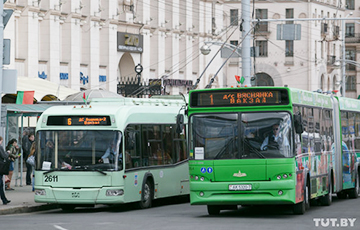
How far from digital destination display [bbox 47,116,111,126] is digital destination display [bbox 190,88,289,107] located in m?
3.13

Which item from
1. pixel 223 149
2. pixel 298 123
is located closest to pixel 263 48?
pixel 298 123

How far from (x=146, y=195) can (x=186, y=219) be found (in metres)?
4.30

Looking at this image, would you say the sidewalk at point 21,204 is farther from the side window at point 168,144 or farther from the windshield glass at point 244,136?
the windshield glass at point 244,136

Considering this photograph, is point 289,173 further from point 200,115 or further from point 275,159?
point 200,115

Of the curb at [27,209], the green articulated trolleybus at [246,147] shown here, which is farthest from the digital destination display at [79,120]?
the green articulated trolleybus at [246,147]

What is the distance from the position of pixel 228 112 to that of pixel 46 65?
1090 inches

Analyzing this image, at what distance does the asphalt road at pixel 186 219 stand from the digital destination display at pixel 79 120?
1.99 meters

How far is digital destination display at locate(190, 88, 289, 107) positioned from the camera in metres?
18.5

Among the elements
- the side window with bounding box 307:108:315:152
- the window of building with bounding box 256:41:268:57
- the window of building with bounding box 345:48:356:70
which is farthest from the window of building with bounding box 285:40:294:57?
the side window with bounding box 307:108:315:152

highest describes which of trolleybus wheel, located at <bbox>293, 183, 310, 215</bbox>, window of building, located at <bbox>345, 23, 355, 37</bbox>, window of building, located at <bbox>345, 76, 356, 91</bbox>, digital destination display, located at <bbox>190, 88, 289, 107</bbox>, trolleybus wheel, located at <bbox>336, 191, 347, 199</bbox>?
window of building, located at <bbox>345, 23, 355, 37</bbox>

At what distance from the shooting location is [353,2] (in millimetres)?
111500

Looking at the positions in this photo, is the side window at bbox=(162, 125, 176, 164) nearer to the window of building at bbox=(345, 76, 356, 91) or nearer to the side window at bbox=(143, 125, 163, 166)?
the side window at bbox=(143, 125, 163, 166)

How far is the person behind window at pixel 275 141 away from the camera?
1836 cm

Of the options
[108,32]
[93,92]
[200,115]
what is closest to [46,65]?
[108,32]
